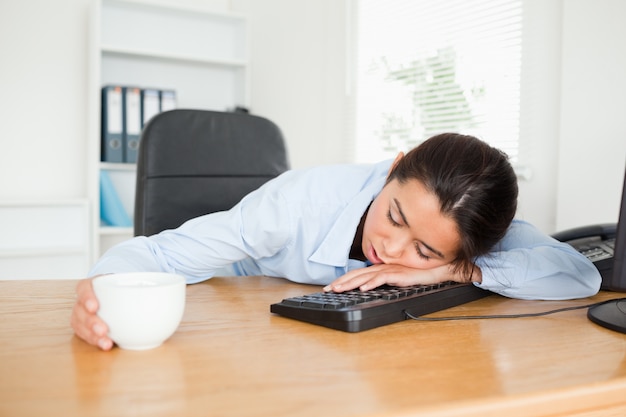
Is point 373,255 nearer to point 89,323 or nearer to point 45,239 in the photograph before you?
point 89,323

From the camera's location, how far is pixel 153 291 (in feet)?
1.96

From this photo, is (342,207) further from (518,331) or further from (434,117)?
(434,117)

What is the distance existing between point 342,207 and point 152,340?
0.64 m

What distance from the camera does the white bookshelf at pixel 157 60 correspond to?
277 cm

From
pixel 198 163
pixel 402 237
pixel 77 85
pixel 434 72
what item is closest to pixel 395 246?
pixel 402 237

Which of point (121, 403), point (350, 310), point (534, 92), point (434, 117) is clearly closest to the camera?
point (121, 403)

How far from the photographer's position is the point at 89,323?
62 cm

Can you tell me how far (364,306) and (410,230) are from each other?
0.29 metres

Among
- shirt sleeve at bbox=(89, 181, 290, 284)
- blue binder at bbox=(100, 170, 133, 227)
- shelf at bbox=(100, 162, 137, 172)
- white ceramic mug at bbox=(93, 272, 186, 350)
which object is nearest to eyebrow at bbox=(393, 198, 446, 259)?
shirt sleeve at bbox=(89, 181, 290, 284)

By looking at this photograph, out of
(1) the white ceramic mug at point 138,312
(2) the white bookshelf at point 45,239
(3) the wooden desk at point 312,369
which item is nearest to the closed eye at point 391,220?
(3) the wooden desk at point 312,369

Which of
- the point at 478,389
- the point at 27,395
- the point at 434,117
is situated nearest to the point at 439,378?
the point at 478,389

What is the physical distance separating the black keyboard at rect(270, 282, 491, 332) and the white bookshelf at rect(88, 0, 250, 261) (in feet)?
7.15

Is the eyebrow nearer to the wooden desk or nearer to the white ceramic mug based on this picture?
the wooden desk

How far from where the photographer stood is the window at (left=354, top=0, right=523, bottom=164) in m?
1.99
